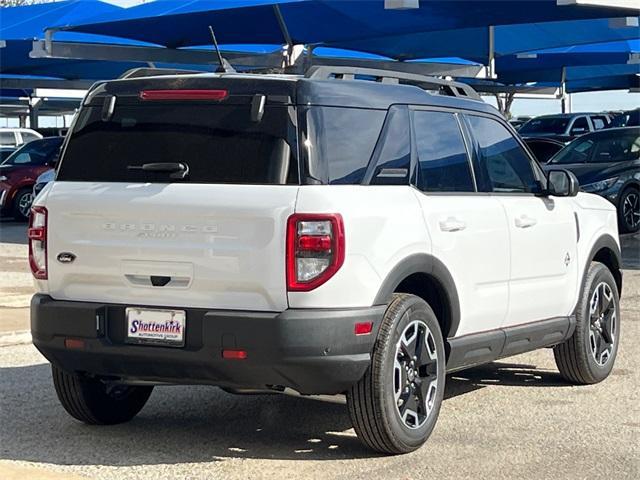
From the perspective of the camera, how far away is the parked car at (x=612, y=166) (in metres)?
18.0

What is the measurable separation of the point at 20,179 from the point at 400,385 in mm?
18151

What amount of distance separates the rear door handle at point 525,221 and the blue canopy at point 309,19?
902 centimetres

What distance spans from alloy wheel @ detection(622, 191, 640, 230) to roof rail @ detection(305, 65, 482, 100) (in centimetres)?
1152

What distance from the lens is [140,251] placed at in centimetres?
588

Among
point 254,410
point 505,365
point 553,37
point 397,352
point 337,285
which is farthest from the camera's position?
point 553,37

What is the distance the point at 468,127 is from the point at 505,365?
2387 millimetres

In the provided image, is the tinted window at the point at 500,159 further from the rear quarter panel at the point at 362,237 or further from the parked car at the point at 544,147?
the parked car at the point at 544,147

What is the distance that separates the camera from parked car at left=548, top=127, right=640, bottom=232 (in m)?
18.0

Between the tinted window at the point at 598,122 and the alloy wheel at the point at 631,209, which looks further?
the tinted window at the point at 598,122

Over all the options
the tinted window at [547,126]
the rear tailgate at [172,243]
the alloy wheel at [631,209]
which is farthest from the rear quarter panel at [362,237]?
the tinted window at [547,126]

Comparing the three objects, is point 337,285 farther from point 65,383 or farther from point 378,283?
point 65,383

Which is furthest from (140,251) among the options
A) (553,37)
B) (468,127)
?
(553,37)

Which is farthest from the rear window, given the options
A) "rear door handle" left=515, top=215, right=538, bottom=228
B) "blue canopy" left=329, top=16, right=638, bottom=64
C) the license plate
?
"blue canopy" left=329, top=16, right=638, bottom=64

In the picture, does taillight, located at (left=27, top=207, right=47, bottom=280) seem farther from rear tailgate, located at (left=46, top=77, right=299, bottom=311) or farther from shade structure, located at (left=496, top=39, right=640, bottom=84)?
shade structure, located at (left=496, top=39, right=640, bottom=84)
